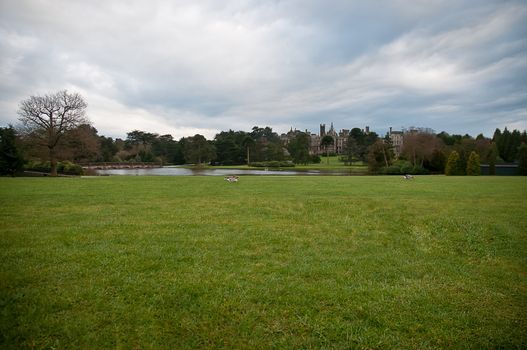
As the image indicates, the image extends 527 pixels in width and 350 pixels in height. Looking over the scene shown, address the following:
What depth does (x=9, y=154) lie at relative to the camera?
3606 cm

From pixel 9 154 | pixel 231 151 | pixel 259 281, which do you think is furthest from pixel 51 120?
pixel 231 151

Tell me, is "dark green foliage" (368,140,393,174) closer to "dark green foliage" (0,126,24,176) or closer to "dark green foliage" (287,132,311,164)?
"dark green foliage" (287,132,311,164)

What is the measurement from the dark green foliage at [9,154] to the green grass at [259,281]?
33.5 metres

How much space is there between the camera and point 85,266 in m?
5.90

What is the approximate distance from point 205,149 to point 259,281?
282ft

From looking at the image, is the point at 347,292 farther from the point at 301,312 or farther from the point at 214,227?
the point at 214,227

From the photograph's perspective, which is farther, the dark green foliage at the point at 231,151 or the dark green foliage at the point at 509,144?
the dark green foliage at the point at 231,151

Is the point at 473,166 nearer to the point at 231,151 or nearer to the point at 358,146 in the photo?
the point at 358,146

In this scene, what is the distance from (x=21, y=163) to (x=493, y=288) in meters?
47.6

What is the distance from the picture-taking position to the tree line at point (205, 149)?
35656 millimetres

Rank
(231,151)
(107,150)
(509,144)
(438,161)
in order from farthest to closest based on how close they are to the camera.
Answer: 1. (231,151)
2. (107,150)
3. (509,144)
4. (438,161)

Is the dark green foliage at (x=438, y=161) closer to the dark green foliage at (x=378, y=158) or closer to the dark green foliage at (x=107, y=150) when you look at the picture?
the dark green foliage at (x=378, y=158)

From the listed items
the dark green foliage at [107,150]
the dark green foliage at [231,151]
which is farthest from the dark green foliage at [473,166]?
the dark green foliage at [107,150]

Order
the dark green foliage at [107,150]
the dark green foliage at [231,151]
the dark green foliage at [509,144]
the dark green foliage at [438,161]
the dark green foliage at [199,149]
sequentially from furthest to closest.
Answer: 1. the dark green foliage at [231,151]
2. the dark green foliage at [107,150]
3. the dark green foliage at [199,149]
4. the dark green foliage at [509,144]
5. the dark green foliage at [438,161]
